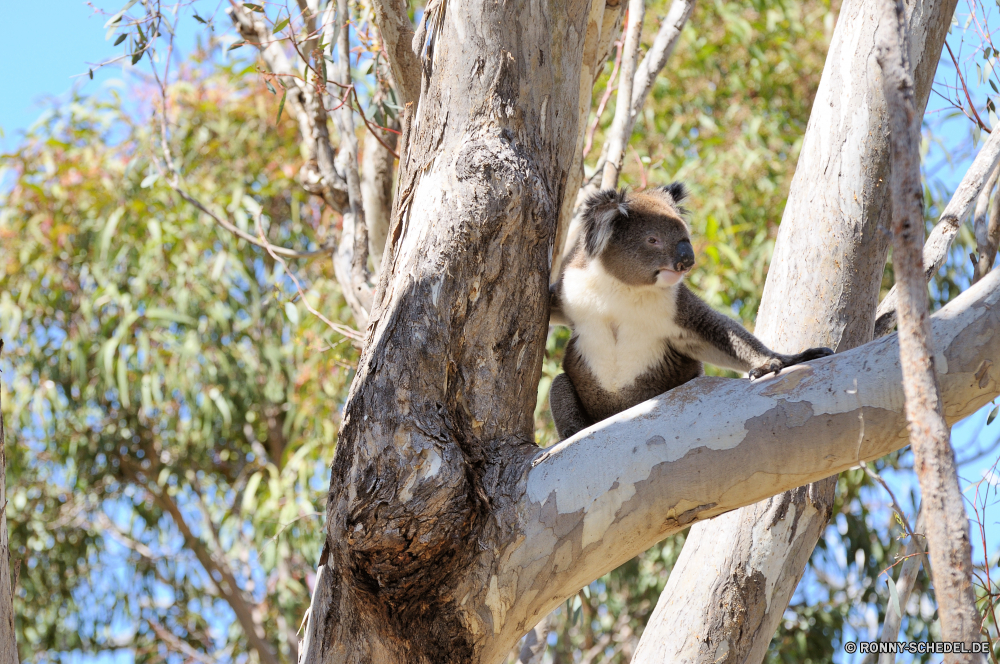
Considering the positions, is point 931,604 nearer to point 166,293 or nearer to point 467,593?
point 467,593

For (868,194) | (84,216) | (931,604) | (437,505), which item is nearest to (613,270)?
(868,194)

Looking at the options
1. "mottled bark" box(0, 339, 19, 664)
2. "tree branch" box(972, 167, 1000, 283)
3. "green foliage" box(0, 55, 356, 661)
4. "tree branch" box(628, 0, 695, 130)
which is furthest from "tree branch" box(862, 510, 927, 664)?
"green foliage" box(0, 55, 356, 661)

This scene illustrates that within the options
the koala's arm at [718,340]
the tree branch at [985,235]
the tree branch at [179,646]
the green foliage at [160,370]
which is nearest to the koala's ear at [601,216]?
the koala's arm at [718,340]

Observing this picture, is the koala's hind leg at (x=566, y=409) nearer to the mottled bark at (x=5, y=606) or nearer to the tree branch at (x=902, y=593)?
the tree branch at (x=902, y=593)

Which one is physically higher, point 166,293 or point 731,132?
point 166,293

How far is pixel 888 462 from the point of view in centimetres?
461

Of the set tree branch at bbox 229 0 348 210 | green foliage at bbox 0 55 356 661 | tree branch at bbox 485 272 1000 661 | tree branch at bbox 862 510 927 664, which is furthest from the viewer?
green foliage at bbox 0 55 356 661

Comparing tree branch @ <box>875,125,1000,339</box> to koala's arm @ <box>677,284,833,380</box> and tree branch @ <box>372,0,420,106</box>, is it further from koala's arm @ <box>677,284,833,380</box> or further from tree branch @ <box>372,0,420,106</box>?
tree branch @ <box>372,0,420,106</box>

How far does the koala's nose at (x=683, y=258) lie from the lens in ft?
7.46

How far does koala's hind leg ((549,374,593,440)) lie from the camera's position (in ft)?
8.13

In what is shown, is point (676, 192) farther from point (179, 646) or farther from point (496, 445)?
point (179, 646)

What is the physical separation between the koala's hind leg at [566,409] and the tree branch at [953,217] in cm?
80

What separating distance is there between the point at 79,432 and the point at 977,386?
16.9 ft

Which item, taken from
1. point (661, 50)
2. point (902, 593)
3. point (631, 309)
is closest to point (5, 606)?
point (631, 309)
